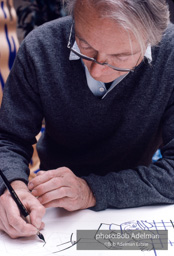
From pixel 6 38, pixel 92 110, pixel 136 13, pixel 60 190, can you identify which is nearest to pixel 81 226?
pixel 60 190

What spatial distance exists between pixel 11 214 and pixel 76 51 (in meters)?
0.47

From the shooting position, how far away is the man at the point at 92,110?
2.51 ft

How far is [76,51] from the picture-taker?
35.5 inches

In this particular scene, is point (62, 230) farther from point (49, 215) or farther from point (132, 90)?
point (132, 90)

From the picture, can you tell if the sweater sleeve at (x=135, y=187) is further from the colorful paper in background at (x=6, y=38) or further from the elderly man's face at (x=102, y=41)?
the colorful paper in background at (x=6, y=38)

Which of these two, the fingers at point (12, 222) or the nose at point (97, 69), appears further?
the nose at point (97, 69)

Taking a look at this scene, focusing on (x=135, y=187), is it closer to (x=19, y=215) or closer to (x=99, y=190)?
(x=99, y=190)

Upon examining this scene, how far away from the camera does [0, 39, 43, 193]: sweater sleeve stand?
3.31 feet

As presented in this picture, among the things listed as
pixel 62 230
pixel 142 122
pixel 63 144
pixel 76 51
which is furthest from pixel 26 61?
pixel 62 230

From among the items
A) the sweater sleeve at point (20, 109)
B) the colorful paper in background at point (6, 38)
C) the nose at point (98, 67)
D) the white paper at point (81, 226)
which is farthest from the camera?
the colorful paper in background at point (6, 38)

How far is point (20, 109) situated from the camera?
103 cm

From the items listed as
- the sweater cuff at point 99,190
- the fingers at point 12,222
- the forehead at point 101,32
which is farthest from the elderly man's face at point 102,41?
the fingers at point 12,222

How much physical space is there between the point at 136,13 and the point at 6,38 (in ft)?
3.69

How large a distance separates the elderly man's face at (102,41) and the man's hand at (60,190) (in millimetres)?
297
